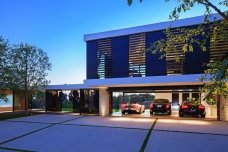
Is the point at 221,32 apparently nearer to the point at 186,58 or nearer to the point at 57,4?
the point at 57,4

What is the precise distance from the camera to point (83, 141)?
1020 cm

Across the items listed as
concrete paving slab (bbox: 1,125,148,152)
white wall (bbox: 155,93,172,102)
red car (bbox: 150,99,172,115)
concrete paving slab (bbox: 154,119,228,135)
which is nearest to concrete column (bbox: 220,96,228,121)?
concrete paving slab (bbox: 154,119,228,135)

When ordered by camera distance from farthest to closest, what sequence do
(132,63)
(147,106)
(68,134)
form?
(147,106) → (132,63) → (68,134)

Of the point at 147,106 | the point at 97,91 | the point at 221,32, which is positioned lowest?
the point at 147,106

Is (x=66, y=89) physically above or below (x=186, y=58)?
below

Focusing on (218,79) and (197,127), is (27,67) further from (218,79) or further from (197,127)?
(218,79)

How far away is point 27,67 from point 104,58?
6849 mm

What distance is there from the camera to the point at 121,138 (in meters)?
10.7

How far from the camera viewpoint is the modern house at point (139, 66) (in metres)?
16.3

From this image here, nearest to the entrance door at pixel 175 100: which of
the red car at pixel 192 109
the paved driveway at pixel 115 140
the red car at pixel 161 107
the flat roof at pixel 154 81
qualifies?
the red car at pixel 161 107

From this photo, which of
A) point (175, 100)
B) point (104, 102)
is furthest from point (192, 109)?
point (175, 100)

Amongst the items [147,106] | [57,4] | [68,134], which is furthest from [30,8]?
[147,106]

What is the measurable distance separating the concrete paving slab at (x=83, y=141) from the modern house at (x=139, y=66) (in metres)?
5.83

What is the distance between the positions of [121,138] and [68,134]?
8.47 feet
